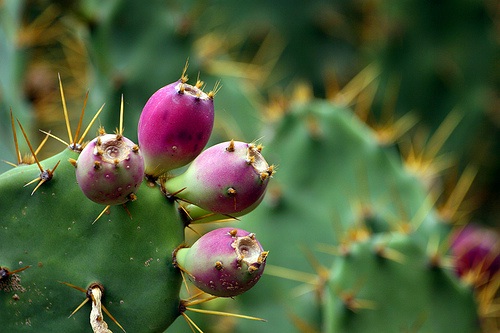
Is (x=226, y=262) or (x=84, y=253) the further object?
(x=84, y=253)

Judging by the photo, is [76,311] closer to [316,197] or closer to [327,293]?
[327,293]

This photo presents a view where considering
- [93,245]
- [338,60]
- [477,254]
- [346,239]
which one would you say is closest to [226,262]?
[93,245]

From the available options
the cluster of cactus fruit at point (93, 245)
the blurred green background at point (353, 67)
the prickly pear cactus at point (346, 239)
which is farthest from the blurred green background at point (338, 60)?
the cluster of cactus fruit at point (93, 245)

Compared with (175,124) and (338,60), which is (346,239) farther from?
(338,60)

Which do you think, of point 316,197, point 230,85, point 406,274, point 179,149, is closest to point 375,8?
point 230,85

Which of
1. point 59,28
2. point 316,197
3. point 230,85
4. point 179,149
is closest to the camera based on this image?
point 179,149

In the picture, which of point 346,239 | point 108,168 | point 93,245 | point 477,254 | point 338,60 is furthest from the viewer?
point 338,60
